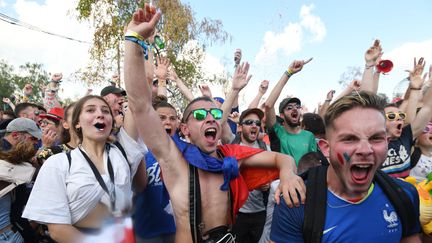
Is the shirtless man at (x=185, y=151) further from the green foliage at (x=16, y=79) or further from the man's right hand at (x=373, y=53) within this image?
the green foliage at (x=16, y=79)

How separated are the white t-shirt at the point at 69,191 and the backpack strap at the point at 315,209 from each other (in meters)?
1.46

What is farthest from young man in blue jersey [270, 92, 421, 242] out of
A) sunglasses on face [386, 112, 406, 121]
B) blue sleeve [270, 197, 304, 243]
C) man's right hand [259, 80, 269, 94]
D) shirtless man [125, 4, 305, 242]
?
man's right hand [259, 80, 269, 94]

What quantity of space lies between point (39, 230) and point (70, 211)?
1.17 m

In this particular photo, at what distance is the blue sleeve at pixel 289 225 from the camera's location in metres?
1.83

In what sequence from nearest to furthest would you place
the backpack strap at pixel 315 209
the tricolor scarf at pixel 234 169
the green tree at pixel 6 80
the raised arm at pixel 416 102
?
1. the backpack strap at pixel 315 209
2. the tricolor scarf at pixel 234 169
3. the raised arm at pixel 416 102
4. the green tree at pixel 6 80

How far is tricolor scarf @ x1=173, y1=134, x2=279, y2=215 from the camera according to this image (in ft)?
8.75

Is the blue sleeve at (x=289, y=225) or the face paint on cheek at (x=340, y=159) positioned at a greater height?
the face paint on cheek at (x=340, y=159)

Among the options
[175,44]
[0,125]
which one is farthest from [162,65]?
[175,44]

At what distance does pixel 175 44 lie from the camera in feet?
65.2

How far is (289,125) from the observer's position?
17.8 ft

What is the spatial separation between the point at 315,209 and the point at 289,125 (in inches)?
144

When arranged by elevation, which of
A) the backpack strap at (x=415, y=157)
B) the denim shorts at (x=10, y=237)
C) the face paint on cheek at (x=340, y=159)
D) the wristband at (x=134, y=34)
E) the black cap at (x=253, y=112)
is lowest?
the denim shorts at (x=10, y=237)

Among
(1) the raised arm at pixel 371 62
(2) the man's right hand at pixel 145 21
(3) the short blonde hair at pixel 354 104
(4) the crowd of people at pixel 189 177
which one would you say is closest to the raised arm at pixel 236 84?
(4) the crowd of people at pixel 189 177

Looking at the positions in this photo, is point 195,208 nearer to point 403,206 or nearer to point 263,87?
point 403,206
